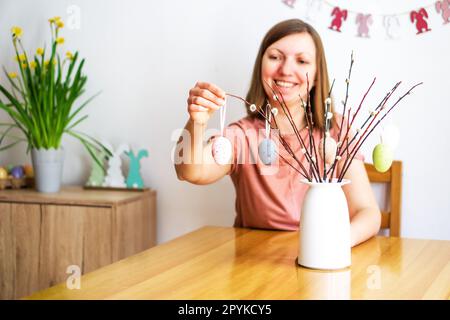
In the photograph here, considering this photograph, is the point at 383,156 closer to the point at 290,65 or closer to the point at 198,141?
the point at 198,141

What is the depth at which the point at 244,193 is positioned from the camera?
6.64 feet

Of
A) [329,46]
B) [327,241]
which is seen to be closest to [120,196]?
[329,46]

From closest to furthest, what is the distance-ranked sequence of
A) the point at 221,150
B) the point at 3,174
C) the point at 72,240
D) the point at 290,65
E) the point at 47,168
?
the point at 221,150 → the point at 290,65 → the point at 72,240 → the point at 47,168 → the point at 3,174

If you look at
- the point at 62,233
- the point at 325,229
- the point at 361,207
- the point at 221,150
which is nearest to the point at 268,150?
the point at 221,150

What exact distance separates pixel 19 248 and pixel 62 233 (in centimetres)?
21

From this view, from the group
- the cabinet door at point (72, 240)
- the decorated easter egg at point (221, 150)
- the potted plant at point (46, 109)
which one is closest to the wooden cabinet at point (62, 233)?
the cabinet door at point (72, 240)

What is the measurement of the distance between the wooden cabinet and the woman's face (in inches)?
32.0

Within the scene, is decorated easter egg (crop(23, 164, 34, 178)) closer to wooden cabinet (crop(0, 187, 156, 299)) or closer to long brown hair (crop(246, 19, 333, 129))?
wooden cabinet (crop(0, 187, 156, 299))

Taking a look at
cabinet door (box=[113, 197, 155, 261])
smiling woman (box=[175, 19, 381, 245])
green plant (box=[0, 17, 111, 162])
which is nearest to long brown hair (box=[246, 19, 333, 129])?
smiling woman (box=[175, 19, 381, 245])

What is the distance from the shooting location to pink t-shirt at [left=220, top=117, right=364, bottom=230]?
1.95 meters

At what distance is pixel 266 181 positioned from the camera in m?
1.97

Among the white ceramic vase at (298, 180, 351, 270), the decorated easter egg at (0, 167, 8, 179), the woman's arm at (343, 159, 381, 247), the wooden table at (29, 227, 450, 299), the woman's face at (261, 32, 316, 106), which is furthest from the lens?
the decorated easter egg at (0, 167, 8, 179)

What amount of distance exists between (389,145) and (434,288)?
1.05 ft
